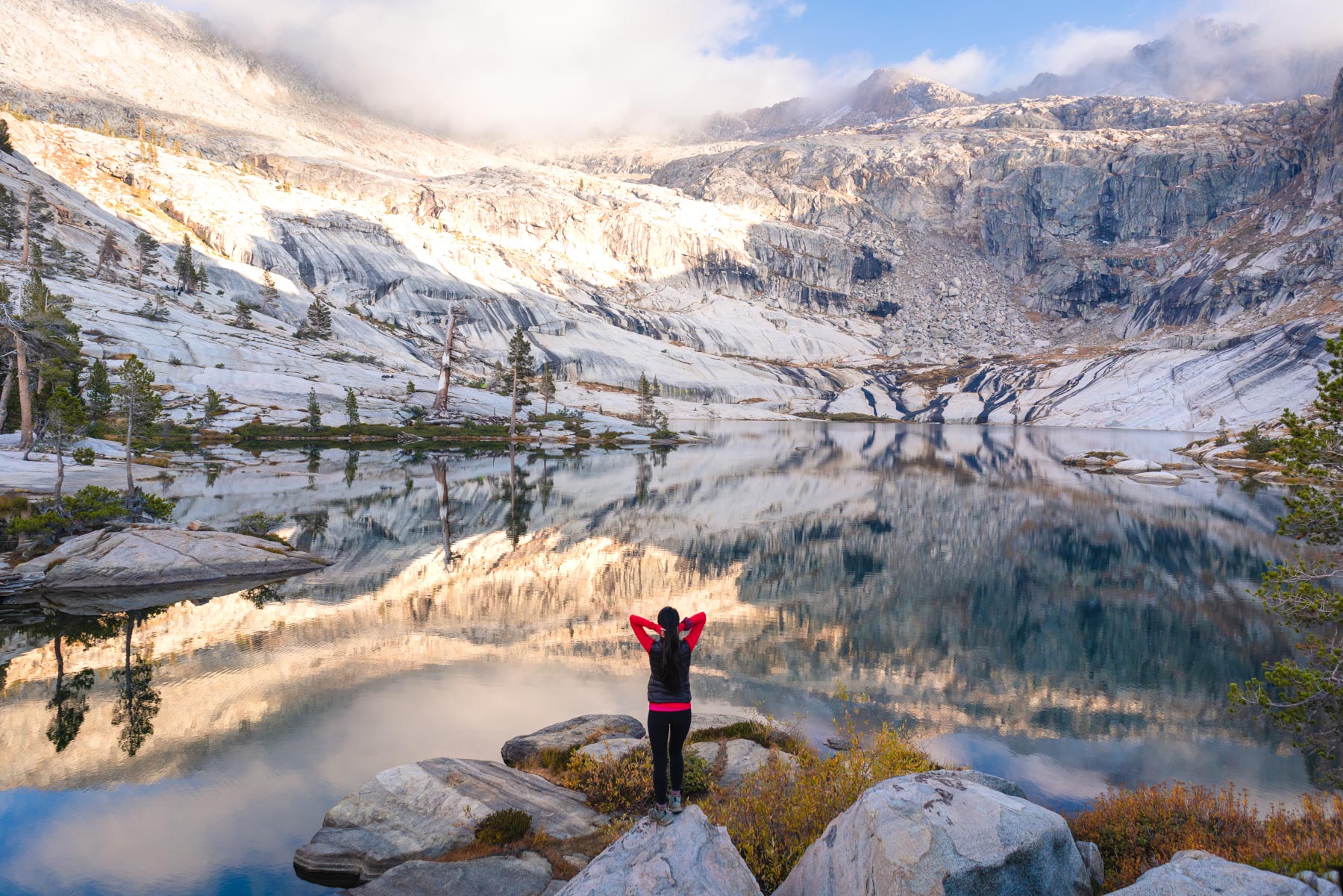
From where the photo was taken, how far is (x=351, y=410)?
254 ft

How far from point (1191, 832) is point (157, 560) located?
30955mm

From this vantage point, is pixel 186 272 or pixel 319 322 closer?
pixel 186 272

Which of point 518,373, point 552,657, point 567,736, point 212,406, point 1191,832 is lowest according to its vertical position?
point 552,657

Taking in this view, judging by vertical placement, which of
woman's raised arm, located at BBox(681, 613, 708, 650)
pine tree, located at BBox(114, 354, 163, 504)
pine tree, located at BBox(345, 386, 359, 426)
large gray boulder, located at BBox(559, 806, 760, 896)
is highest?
pine tree, located at BBox(345, 386, 359, 426)

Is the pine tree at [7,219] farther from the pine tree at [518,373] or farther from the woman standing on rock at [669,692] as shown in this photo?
the woman standing on rock at [669,692]

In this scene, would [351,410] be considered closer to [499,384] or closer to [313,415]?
[313,415]

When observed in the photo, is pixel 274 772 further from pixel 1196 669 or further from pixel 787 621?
pixel 1196 669

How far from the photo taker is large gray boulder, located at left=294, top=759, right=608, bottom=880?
964 cm

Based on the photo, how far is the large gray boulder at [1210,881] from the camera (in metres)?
5.91

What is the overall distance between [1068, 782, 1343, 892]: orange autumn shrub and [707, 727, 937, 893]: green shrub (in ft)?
9.24

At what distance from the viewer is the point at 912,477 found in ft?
217

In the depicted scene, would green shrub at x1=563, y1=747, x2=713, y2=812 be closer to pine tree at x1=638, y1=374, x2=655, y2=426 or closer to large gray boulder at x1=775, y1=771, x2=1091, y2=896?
large gray boulder at x1=775, y1=771, x2=1091, y2=896

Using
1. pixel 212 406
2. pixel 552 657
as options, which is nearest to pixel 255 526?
pixel 552 657

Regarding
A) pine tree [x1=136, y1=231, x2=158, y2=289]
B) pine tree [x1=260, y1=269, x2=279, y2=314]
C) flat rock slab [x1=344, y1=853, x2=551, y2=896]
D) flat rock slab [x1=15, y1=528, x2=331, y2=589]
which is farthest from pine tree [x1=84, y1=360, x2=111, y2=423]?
pine tree [x1=260, y1=269, x2=279, y2=314]
